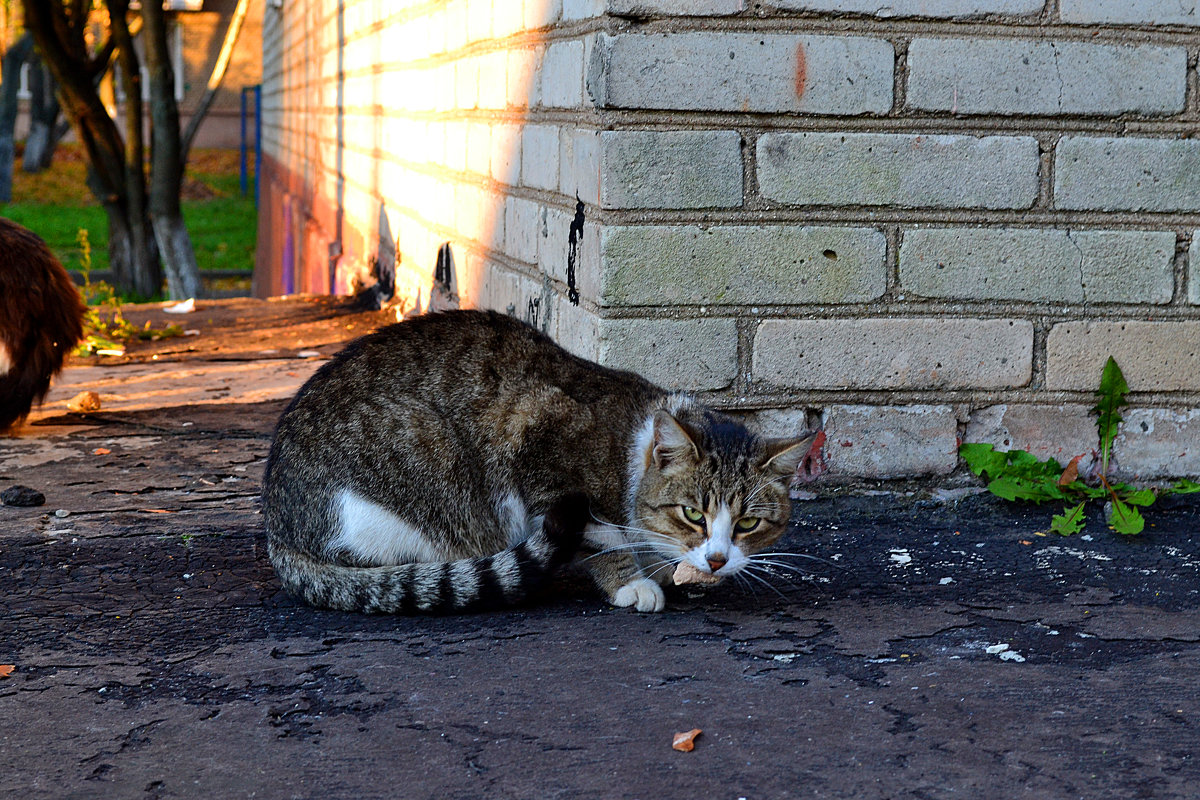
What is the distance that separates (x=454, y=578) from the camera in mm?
3254

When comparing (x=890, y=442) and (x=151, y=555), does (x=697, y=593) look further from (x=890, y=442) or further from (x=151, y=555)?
(x=151, y=555)

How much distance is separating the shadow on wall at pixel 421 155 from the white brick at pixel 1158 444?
1.96 m

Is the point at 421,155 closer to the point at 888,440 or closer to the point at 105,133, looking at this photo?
the point at 888,440

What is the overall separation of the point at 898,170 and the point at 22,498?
318 cm

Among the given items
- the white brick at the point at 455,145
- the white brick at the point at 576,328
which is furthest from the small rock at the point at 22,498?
the white brick at the point at 455,145

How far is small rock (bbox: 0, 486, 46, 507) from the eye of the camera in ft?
14.3

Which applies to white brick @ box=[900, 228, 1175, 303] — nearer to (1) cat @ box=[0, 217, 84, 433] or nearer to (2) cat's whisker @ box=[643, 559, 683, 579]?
(2) cat's whisker @ box=[643, 559, 683, 579]

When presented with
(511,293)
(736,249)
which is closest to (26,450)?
(511,293)

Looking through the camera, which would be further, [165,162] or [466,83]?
[165,162]

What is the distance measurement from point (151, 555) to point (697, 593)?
5.52 ft

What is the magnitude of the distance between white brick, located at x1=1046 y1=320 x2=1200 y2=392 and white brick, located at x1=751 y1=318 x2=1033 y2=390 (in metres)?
0.11

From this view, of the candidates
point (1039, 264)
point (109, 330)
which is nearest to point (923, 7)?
point (1039, 264)

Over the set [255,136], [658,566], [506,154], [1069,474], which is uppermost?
[255,136]

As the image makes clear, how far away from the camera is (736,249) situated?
4070 millimetres
